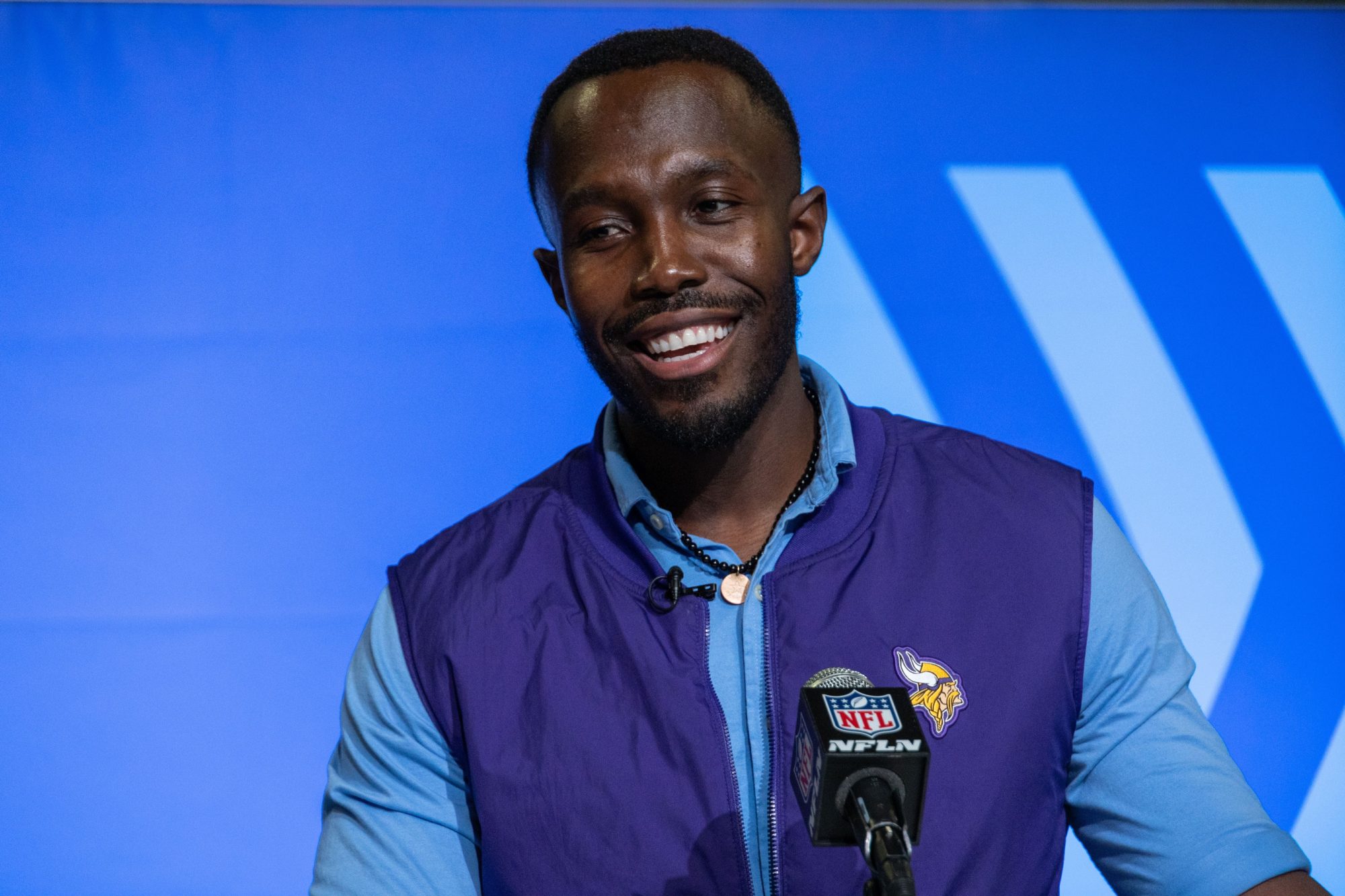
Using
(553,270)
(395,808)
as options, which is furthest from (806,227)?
(395,808)

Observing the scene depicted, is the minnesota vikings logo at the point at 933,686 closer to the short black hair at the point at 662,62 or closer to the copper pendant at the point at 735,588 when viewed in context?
the copper pendant at the point at 735,588

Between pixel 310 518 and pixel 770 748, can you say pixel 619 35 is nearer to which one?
pixel 770 748

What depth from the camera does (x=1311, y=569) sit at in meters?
2.24

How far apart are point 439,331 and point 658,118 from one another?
981 mm

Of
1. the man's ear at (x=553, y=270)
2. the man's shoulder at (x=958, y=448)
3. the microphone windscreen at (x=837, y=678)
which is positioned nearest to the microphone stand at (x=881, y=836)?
the microphone windscreen at (x=837, y=678)

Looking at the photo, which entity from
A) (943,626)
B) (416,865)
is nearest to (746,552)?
(943,626)

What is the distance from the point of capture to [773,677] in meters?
1.22

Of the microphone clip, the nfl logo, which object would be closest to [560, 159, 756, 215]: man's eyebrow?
the microphone clip

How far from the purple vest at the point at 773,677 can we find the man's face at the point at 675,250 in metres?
0.13

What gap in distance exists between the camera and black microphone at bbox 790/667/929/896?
2.47 feet

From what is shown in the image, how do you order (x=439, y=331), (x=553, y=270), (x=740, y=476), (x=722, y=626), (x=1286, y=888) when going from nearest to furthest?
(x=1286, y=888), (x=722, y=626), (x=740, y=476), (x=553, y=270), (x=439, y=331)

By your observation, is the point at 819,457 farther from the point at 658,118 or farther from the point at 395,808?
the point at 395,808

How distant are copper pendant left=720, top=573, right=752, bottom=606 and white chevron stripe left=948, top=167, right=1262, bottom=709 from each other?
117 centimetres

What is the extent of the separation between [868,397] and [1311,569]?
0.80 m
